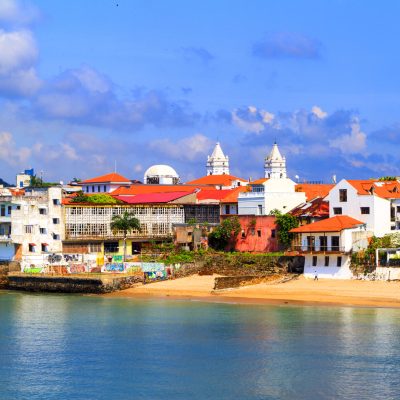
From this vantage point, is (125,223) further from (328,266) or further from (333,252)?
(333,252)

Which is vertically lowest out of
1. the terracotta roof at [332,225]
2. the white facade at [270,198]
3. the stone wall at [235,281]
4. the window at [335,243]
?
the stone wall at [235,281]

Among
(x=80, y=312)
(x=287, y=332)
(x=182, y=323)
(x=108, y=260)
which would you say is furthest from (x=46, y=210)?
(x=287, y=332)

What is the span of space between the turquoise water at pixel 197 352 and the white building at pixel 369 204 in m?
15.3

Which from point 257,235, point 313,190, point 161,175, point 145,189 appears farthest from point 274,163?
point 257,235

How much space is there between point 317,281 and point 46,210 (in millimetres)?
26997

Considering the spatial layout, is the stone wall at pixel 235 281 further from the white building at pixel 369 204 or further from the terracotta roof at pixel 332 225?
the white building at pixel 369 204

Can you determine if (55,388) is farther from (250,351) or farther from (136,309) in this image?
(136,309)

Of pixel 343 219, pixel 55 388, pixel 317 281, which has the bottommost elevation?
pixel 55 388

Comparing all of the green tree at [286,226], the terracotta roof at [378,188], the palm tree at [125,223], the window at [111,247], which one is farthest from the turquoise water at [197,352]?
the window at [111,247]

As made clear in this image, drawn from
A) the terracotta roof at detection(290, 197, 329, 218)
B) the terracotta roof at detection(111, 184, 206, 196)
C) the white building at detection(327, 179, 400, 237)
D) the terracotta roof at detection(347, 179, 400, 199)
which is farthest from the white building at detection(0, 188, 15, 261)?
the terracotta roof at detection(347, 179, 400, 199)

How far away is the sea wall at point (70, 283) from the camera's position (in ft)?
245

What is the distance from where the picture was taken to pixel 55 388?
136ft

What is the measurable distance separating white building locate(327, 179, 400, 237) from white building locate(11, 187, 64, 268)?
24.8m

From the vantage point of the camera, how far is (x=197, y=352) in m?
48.5
